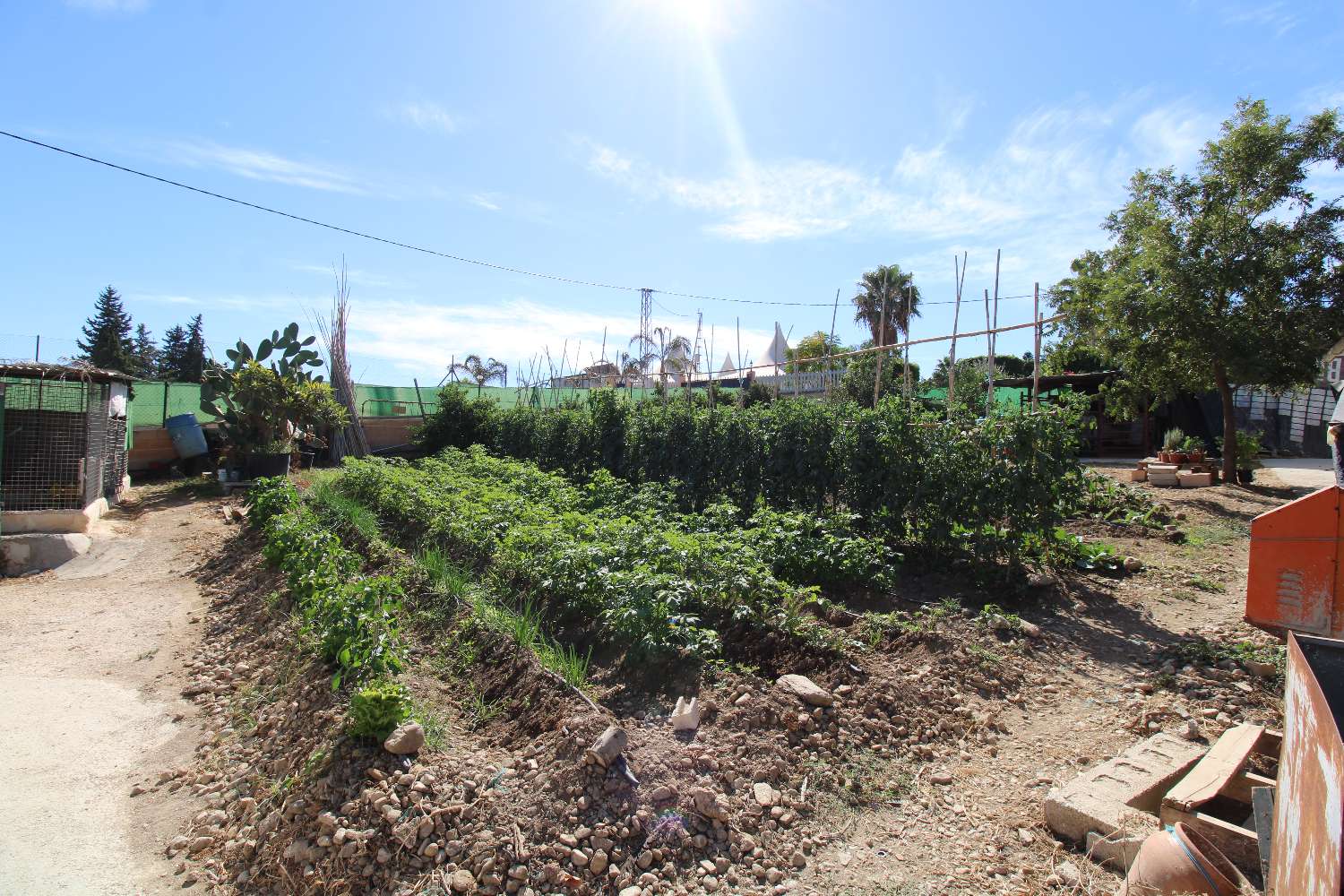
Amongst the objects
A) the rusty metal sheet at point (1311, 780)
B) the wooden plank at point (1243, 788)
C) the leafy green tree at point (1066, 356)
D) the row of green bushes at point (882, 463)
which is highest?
the leafy green tree at point (1066, 356)

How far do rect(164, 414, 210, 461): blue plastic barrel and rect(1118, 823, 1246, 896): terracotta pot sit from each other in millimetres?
16213

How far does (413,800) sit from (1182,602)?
6061 mm

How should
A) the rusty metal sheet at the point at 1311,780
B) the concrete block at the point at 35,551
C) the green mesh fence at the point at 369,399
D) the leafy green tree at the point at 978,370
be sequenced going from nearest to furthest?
the rusty metal sheet at the point at 1311,780 → the concrete block at the point at 35,551 → the green mesh fence at the point at 369,399 → the leafy green tree at the point at 978,370

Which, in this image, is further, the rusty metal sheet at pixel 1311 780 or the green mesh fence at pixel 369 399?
the green mesh fence at pixel 369 399

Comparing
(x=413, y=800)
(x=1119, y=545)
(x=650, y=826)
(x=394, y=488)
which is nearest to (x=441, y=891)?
(x=413, y=800)

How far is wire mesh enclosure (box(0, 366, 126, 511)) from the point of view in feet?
31.8

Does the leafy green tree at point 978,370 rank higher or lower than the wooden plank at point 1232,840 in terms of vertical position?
higher

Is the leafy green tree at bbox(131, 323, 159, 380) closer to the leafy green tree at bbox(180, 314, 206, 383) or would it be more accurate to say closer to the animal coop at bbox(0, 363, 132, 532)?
the leafy green tree at bbox(180, 314, 206, 383)

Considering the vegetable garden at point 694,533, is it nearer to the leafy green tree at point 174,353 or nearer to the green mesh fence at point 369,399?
the green mesh fence at point 369,399

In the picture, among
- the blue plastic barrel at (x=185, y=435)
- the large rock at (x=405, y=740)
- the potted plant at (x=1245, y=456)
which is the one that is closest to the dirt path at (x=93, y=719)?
the large rock at (x=405, y=740)

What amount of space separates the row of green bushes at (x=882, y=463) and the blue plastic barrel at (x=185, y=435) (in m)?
8.92

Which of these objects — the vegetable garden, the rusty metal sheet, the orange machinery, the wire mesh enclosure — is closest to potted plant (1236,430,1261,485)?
the vegetable garden

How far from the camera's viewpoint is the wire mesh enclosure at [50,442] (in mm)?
9688

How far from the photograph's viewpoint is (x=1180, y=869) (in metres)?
2.35
